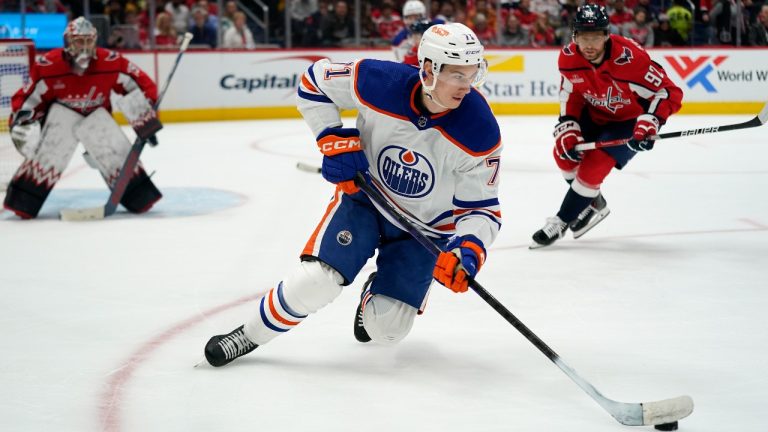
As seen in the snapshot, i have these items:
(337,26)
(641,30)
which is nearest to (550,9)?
(641,30)

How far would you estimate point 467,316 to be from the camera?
3385 millimetres

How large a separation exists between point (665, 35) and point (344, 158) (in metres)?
8.73

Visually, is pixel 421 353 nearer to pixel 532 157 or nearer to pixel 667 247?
pixel 667 247

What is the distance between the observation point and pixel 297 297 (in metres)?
2.62

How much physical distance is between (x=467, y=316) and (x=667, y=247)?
1532mm

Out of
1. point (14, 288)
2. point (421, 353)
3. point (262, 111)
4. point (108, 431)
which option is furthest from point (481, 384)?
point (262, 111)

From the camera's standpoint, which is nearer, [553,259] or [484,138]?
[484,138]

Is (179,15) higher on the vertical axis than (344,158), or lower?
lower

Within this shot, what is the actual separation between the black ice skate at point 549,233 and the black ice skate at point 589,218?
0.37 feet

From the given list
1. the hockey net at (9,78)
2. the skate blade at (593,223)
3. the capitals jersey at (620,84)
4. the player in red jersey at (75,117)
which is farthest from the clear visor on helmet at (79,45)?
the skate blade at (593,223)

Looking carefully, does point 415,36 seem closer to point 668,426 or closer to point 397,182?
point 397,182

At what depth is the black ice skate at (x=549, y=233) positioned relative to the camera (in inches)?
177

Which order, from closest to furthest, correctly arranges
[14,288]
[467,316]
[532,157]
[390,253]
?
[390,253] < [467,316] < [14,288] < [532,157]

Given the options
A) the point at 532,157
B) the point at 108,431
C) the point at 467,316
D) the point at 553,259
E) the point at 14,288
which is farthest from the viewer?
the point at 532,157
